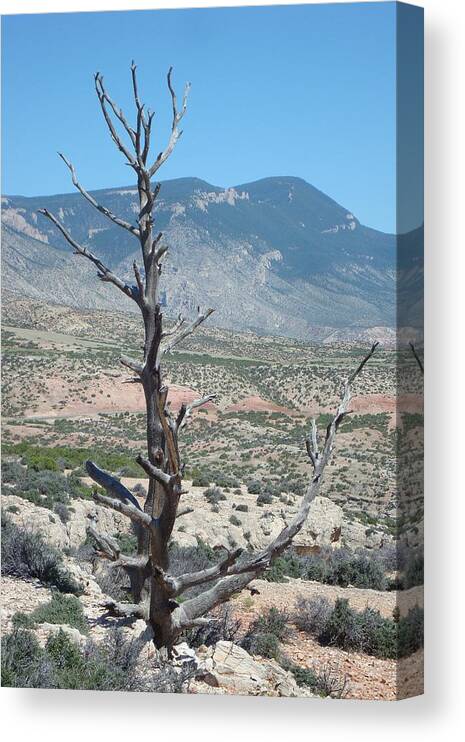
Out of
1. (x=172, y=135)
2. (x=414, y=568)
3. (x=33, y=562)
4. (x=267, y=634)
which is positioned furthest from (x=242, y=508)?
(x=172, y=135)

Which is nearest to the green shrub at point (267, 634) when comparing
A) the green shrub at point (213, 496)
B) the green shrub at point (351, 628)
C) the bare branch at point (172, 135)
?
the green shrub at point (351, 628)

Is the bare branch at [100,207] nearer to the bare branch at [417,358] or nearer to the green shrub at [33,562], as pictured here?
the bare branch at [417,358]

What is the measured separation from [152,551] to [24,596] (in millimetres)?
1759

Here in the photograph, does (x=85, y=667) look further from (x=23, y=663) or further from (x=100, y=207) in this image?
(x=100, y=207)

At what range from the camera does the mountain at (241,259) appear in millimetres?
45906

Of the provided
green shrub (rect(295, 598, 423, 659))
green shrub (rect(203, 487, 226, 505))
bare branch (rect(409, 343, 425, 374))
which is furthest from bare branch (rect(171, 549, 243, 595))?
green shrub (rect(203, 487, 226, 505))

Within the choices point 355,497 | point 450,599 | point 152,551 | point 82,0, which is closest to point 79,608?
point 152,551

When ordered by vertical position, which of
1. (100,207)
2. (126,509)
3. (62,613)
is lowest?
(62,613)

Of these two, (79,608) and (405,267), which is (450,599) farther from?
(79,608)

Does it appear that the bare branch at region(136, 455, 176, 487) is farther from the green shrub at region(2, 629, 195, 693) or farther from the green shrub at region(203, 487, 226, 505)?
the green shrub at region(203, 487, 226, 505)

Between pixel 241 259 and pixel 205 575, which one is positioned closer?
pixel 205 575

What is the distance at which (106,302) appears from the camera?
55.4m

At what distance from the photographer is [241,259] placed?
65500 mm

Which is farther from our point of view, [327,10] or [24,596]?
[24,596]
